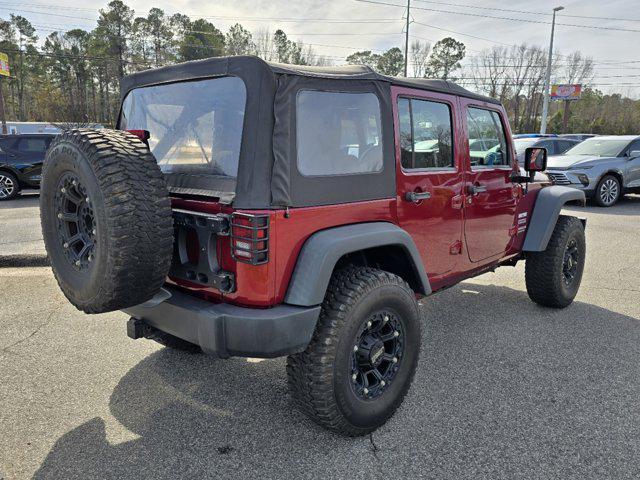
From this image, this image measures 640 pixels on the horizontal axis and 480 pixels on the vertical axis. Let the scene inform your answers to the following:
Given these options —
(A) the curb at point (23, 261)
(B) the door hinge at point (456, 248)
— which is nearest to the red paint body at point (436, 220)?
(B) the door hinge at point (456, 248)

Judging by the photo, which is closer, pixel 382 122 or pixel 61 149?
pixel 61 149

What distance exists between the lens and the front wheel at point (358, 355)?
2.32 m

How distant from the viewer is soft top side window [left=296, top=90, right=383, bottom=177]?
2.32 m

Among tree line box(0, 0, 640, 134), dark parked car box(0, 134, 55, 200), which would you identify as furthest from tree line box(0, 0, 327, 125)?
dark parked car box(0, 134, 55, 200)

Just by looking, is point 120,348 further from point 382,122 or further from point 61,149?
point 382,122

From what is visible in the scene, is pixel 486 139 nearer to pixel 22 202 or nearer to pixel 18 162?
pixel 22 202

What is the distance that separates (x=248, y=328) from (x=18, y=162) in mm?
12293

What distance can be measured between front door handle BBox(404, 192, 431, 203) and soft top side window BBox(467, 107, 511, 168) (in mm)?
702

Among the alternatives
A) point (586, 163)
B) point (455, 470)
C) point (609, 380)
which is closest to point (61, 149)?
point (455, 470)

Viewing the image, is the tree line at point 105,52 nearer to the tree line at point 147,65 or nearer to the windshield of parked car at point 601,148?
the tree line at point 147,65

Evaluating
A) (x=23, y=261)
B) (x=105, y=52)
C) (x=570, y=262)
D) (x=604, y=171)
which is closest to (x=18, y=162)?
(x=23, y=261)

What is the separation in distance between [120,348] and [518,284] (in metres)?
4.23

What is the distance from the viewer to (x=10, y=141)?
1183 cm

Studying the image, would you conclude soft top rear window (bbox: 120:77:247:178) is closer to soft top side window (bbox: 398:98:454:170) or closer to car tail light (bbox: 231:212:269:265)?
car tail light (bbox: 231:212:269:265)
